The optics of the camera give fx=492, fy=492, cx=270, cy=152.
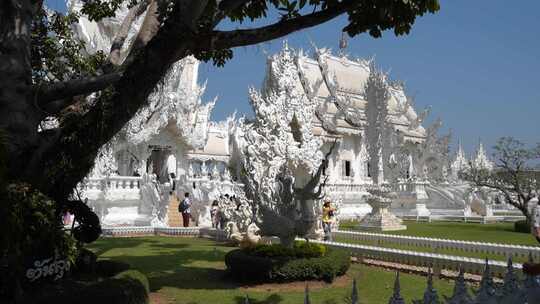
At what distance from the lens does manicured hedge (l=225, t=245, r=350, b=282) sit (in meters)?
8.71

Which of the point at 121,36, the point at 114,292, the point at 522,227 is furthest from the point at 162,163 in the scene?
the point at 114,292

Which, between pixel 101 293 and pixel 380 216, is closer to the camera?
pixel 101 293

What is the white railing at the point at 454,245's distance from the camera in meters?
11.1

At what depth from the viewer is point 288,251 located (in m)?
9.26

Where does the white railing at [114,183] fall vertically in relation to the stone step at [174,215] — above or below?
above

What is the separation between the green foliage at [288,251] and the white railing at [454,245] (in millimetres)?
4182

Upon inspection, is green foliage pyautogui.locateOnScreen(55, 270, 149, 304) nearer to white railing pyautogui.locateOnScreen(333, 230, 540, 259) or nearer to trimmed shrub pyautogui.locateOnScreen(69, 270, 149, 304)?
trimmed shrub pyautogui.locateOnScreen(69, 270, 149, 304)

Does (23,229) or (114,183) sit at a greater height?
(114,183)

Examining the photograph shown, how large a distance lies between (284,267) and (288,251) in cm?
55

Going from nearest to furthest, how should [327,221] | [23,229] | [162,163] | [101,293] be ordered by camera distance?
[23,229] < [101,293] < [327,221] < [162,163]

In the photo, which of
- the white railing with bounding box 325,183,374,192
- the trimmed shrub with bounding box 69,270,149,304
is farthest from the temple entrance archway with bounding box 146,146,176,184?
the trimmed shrub with bounding box 69,270,149,304

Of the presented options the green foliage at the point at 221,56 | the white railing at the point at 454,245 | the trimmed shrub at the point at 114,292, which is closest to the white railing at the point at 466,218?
the white railing at the point at 454,245

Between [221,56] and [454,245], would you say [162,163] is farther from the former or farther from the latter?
[221,56]

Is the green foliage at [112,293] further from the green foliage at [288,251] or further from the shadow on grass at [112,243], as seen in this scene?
the shadow on grass at [112,243]
